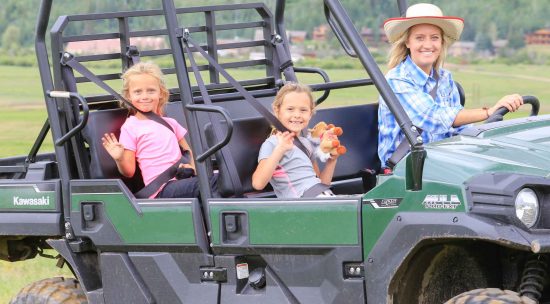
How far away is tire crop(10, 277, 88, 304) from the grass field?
45.9 ft

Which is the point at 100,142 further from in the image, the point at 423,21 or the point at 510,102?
the point at 510,102

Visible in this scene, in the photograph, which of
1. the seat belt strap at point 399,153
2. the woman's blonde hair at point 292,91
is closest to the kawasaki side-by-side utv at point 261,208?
the woman's blonde hair at point 292,91

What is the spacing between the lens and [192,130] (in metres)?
7.20

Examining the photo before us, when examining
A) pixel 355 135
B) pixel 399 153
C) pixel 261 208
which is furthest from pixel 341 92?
pixel 261 208

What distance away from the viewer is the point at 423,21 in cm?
759

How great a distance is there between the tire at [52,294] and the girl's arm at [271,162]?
1.37 metres

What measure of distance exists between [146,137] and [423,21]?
1.60m

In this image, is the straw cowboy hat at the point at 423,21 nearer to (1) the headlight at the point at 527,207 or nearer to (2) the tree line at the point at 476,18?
(1) the headlight at the point at 527,207

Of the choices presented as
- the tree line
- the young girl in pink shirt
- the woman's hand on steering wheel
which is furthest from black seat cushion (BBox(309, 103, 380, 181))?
the tree line

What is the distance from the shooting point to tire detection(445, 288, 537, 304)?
19.5 ft

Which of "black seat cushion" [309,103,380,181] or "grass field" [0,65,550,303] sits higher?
"black seat cushion" [309,103,380,181]

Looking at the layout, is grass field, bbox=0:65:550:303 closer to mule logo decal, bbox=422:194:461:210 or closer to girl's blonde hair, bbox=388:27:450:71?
girl's blonde hair, bbox=388:27:450:71

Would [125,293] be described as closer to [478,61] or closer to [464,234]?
[464,234]

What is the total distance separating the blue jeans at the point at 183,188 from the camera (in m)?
7.39
